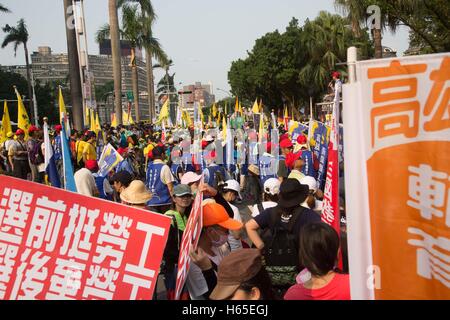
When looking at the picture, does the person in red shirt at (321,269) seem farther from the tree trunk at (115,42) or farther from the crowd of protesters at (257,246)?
the tree trunk at (115,42)

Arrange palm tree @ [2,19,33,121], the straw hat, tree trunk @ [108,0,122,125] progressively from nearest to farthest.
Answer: the straw hat < tree trunk @ [108,0,122,125] < palm tree @ [2,19,33,121]

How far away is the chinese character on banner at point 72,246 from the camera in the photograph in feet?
8.24

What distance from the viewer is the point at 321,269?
2.52 m

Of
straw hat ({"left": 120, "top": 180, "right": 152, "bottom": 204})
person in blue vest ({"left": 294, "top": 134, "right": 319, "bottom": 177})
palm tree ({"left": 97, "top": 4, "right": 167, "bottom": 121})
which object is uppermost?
palm tree ({"left": 97, "top": 4, "right": 167, "bottom": 121})

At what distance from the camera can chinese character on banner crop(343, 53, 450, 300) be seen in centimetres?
193

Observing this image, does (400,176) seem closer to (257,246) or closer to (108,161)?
(257,246)

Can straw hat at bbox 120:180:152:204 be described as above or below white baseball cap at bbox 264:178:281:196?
above

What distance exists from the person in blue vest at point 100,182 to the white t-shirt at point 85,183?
547 mm

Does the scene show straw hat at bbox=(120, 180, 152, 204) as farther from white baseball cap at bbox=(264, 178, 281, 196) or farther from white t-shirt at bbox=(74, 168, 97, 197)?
white t-shirt at bbox=(74, 168, 97, 197)

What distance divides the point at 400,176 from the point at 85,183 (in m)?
5.17

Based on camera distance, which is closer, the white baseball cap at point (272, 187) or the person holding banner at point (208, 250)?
the person holding banner at point (208, 250)

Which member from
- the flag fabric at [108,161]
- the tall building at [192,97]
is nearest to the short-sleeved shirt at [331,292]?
the flag fabric at [108,161]

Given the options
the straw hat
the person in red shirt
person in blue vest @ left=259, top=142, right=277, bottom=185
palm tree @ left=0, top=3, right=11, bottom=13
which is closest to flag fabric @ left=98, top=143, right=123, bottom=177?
person in blue vest @ left=259, top=142, right=277, bottom=185

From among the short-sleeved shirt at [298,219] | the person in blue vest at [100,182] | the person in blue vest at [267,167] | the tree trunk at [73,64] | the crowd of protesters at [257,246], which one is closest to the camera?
the crowd of protesters at [257,246]
